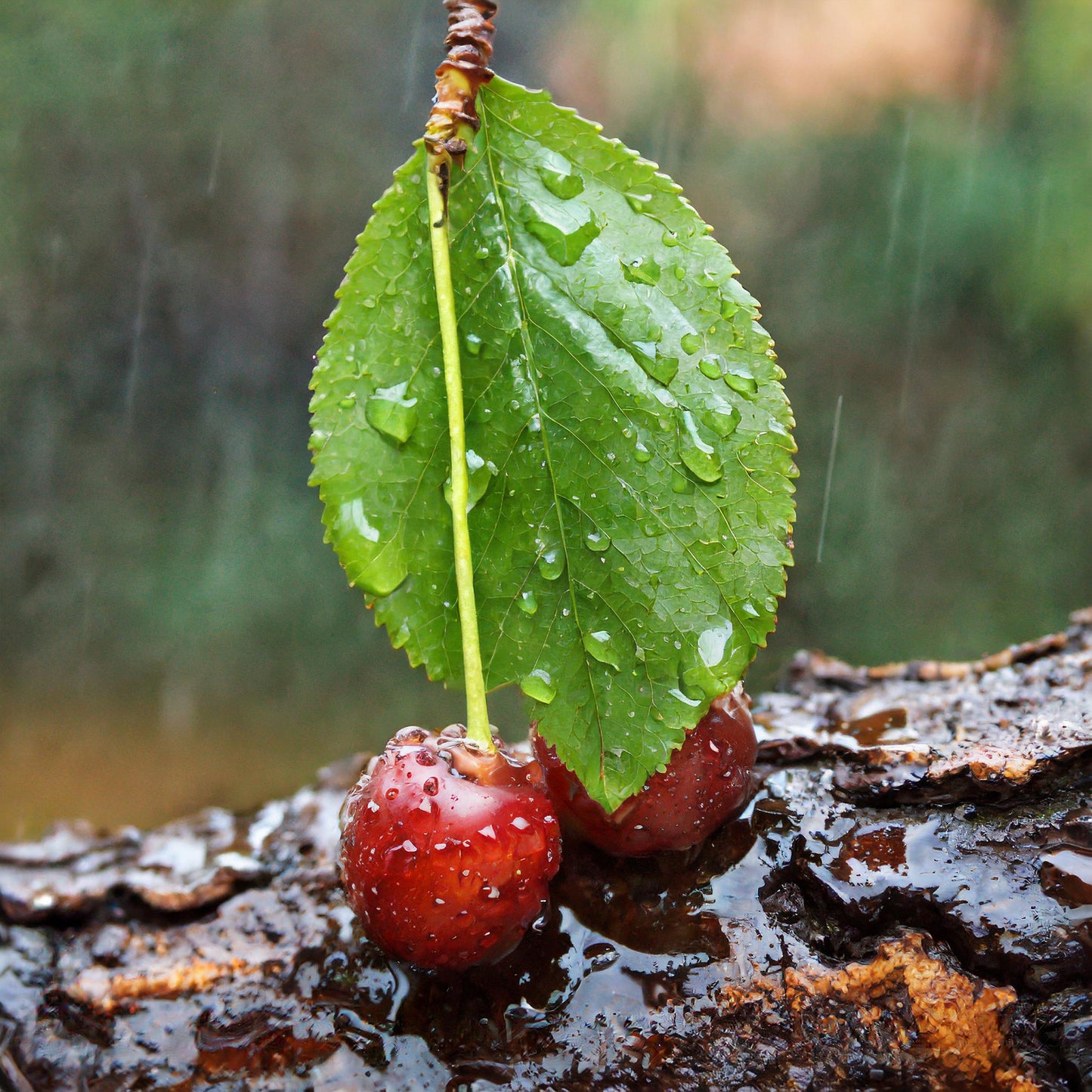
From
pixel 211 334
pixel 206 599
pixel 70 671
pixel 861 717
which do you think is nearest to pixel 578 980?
pixel 861 717

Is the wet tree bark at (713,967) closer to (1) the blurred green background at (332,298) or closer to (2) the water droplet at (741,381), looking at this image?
(2) the water droplet at (741,381)

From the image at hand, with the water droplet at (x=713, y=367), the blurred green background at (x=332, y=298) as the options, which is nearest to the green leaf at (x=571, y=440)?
the water droplet at (x=713, y=367)

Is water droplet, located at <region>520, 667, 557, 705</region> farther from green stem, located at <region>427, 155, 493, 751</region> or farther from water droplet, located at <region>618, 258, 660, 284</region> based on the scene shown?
water droplet, located at <region>618, 258, 660, 284</region>

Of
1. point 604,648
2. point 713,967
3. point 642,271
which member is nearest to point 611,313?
point 642,271

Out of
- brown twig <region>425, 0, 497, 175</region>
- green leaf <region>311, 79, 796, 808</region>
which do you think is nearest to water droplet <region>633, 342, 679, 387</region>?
green leaf <region>311, 79, 796, 808</region>

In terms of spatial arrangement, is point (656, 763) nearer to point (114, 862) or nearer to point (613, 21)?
point (114, 862)

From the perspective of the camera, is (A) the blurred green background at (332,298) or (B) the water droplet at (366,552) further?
(A) the blurred green background at (332,298)
